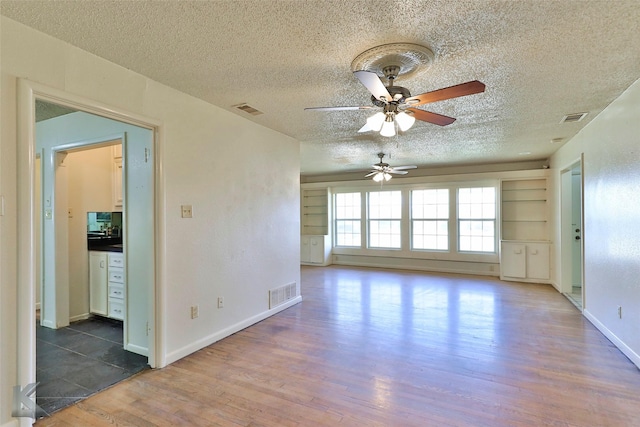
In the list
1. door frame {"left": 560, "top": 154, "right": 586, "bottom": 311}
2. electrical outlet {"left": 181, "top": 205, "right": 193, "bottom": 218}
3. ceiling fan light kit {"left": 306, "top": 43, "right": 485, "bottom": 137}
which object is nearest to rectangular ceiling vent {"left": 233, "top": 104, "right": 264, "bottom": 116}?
electrical outlet {"left": 181, "top": 205, "right": 193, "bottom": 218}

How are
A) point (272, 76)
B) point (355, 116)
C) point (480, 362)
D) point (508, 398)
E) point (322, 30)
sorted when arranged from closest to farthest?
point (322, 30), point (508, 398), point (272, 76), point (480, 362), point (355, 116)

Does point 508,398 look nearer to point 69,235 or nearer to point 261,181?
point 261,181

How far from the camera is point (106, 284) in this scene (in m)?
3.93

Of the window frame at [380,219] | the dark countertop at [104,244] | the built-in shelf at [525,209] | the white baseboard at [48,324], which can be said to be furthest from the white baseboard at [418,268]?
the white baseboard at [48,324]

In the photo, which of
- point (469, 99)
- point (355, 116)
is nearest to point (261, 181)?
point (355, 116)

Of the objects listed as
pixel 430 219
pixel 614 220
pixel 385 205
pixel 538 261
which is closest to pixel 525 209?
pixel 538 261

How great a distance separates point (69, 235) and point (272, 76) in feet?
10.7

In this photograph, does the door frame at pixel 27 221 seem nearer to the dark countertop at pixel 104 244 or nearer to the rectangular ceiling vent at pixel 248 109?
the rectangular ceiling vent at pixel 248 109

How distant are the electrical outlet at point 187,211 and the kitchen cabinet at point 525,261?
19.5 ft

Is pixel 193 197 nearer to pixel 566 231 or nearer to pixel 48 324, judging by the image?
pixel 48 324

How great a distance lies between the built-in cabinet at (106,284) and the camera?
12.5ft

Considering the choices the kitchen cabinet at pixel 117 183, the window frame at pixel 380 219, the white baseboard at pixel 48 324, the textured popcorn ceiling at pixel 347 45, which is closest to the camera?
the textured popcorn ceiling at pixel 347 45

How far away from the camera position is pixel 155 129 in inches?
107

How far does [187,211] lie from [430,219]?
594 cm
